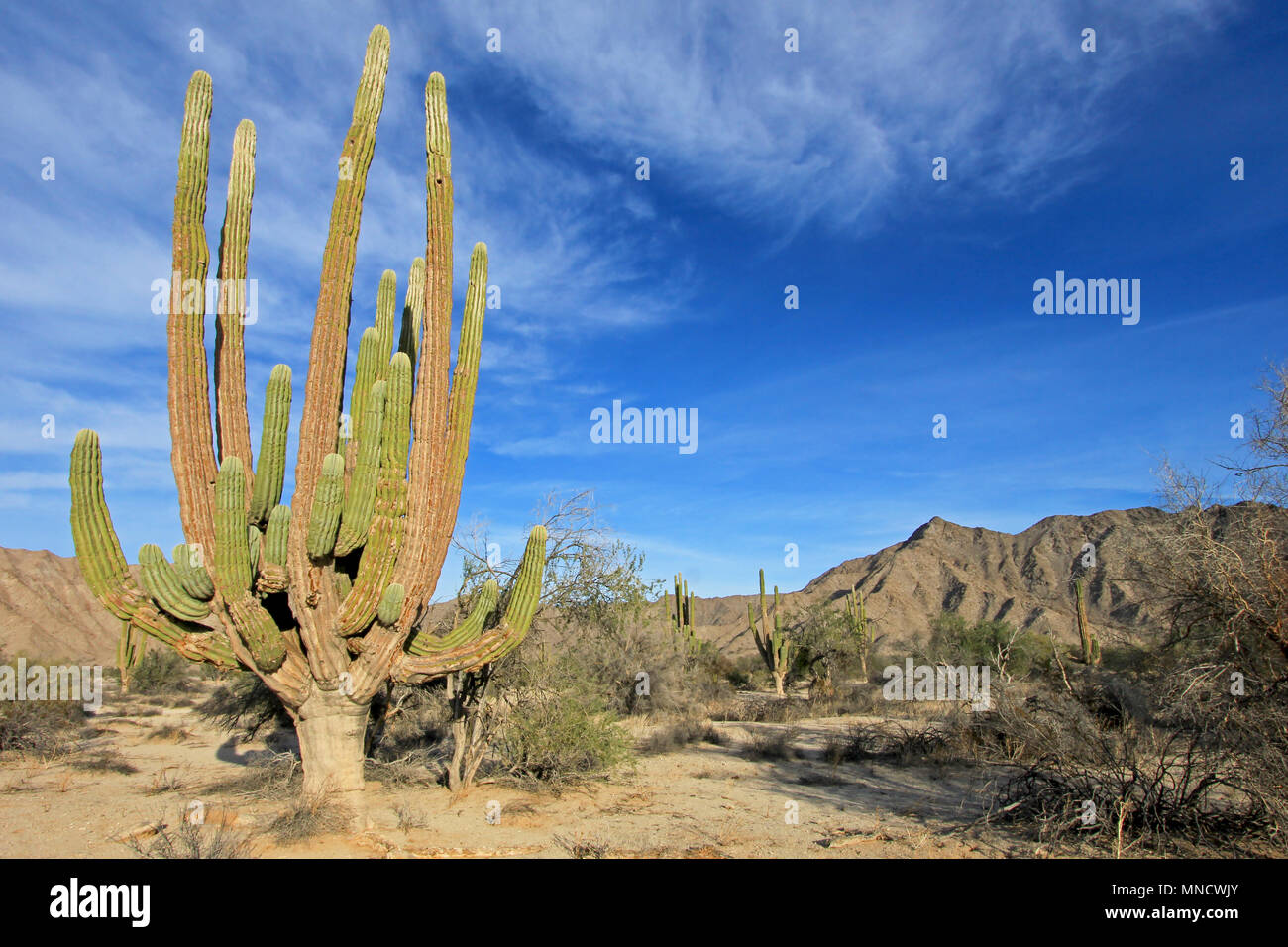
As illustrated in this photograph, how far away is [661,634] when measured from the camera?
20.4 metres

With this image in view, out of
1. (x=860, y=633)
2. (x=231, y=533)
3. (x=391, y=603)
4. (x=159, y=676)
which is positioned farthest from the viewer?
(x=860, y=633)

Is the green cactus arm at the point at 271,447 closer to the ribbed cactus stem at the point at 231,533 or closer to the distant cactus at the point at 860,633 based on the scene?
the ribbed cactus stem at the point at 231,533

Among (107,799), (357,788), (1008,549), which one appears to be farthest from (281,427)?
(1008,549)

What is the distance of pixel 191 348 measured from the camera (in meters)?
7.13

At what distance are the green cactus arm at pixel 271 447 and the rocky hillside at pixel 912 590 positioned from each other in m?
26.2

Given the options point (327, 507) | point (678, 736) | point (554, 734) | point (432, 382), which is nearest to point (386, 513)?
point (327, 507)

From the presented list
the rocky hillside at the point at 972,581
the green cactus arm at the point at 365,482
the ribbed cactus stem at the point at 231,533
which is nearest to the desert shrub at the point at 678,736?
the green cactus arm at the point at 365,482

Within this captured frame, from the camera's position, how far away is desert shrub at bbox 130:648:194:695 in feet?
79.9

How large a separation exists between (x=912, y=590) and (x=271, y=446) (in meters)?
53.1

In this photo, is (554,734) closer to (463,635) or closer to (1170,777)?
(463,635)

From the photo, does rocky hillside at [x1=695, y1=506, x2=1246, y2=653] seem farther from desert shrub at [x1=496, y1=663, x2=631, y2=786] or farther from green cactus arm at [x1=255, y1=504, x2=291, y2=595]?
green cactus arm at [x1=255, y1=504, x2=291, y2=595]

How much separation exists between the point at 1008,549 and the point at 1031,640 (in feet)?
105
